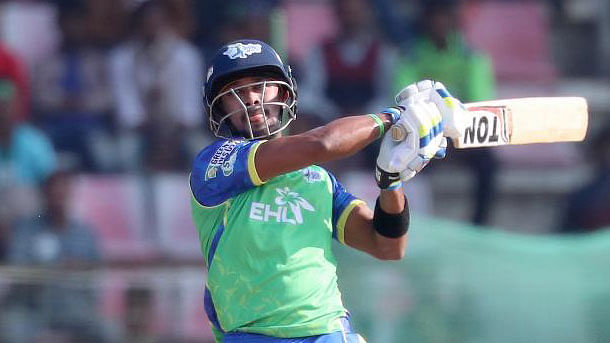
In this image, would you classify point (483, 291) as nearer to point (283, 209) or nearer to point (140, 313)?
point (140, 313)

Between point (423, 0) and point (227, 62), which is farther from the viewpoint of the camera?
point (423, 0)

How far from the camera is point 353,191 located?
668 centimetres

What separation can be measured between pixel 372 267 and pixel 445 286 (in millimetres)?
317

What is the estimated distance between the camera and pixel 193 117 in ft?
23.0

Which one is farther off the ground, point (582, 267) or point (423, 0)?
point (423, 0)

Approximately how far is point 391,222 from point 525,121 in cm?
51

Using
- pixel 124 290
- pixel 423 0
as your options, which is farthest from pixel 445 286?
pixel 423 0

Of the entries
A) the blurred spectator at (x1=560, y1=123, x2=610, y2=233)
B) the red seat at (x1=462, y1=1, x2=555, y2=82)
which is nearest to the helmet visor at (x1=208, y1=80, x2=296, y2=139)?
the blurred spectator at (x1=560, y1=123, x2=610, y2=233)

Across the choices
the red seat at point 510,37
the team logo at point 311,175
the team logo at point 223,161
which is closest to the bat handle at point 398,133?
the team logo at point 311,175

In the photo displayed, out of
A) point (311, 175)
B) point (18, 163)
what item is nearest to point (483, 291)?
point (311, 175)

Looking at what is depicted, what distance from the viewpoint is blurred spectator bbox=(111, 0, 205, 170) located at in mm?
6891

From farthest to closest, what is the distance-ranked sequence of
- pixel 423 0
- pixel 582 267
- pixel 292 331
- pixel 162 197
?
pixel 423 0, pixel 162 197, pixel 582 267, pixel 292 331

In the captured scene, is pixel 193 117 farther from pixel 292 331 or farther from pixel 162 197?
pixel 292 331

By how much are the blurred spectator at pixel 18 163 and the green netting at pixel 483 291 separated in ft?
6.43
